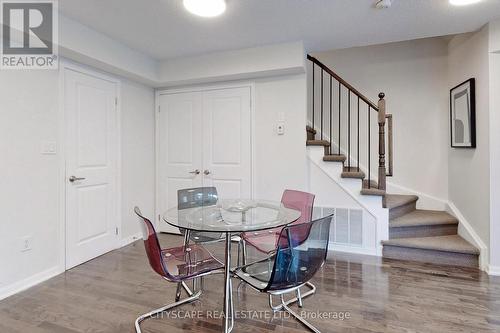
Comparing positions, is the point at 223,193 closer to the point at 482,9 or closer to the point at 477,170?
the point at 477,170

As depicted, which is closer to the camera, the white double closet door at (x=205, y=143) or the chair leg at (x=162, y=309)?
the chair leg at (x=162, y=309)

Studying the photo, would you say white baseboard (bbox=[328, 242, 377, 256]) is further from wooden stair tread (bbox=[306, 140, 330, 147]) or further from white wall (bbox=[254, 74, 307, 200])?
wooden stair tread (bbox=[306, 140, 330, 147])

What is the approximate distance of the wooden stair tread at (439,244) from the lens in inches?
114

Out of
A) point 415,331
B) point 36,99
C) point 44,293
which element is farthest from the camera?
point 36,99

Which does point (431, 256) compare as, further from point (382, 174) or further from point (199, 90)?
point (199, 90)

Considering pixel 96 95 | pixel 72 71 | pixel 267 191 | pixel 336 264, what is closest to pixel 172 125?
pixel 96 95

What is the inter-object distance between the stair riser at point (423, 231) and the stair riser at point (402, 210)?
7.5 inches

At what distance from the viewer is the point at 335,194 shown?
3.41 m

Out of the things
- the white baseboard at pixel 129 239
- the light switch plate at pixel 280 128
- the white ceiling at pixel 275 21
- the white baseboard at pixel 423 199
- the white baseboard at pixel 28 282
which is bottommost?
the white baseboard at pixel 28 282

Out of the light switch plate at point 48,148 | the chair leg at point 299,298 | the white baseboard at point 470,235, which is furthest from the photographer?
the white baseboard at point 470,235

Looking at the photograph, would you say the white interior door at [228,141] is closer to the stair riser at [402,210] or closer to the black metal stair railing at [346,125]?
the black metal stair railing at [346,125]

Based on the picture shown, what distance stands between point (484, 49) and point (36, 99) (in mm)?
4196

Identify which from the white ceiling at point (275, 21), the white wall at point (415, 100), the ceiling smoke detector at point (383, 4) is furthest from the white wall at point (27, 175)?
the white wall at point (415, 100)

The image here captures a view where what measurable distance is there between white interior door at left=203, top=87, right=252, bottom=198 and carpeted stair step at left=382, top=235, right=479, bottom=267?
178 centimetres
